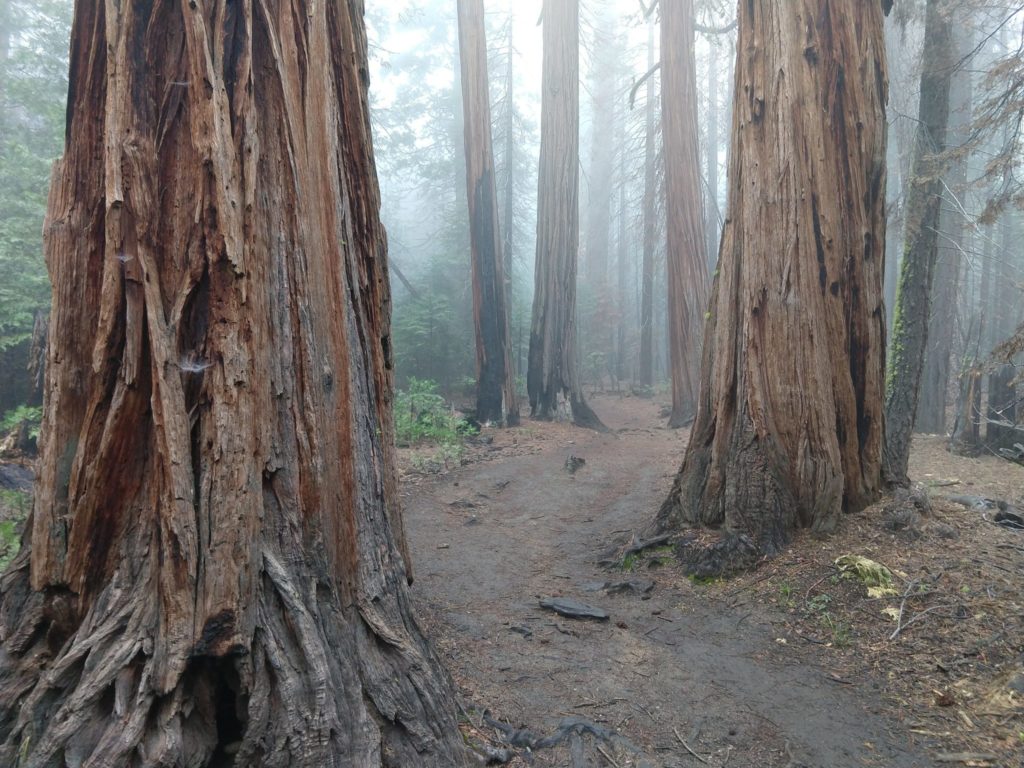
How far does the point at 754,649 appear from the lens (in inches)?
152

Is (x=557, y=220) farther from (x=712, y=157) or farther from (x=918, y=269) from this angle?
(x=712, y=157)

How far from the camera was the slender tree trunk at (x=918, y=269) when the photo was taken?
23.2 feet

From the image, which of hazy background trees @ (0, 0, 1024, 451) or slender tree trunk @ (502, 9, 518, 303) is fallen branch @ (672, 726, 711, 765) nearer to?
hazy background trees @ (0, 0, 1024, 451)

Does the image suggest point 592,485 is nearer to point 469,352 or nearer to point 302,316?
point 302,316

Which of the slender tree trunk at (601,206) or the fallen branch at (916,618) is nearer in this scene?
the fallen branch at (916,618)

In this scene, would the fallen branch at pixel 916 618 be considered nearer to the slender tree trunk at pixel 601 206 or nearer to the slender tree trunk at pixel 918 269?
the slender tree trunk at pixel 918 269

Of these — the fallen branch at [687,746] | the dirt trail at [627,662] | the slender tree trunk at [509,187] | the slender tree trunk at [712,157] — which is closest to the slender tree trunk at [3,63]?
the dirt trail at [627,662]

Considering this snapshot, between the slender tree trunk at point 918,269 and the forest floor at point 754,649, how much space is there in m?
1.75

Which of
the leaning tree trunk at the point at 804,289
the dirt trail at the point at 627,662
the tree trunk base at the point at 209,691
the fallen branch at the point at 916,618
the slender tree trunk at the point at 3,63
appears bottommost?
the dirt trail at the point at 627,662

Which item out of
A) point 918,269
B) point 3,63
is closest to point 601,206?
point 3,63

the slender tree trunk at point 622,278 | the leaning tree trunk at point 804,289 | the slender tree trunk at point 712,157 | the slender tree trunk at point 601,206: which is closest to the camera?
the leaning tree trunk at point 804,289

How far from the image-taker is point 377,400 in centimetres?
302

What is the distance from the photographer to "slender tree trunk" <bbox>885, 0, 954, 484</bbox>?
7070mm

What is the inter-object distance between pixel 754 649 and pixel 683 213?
1178 cm
